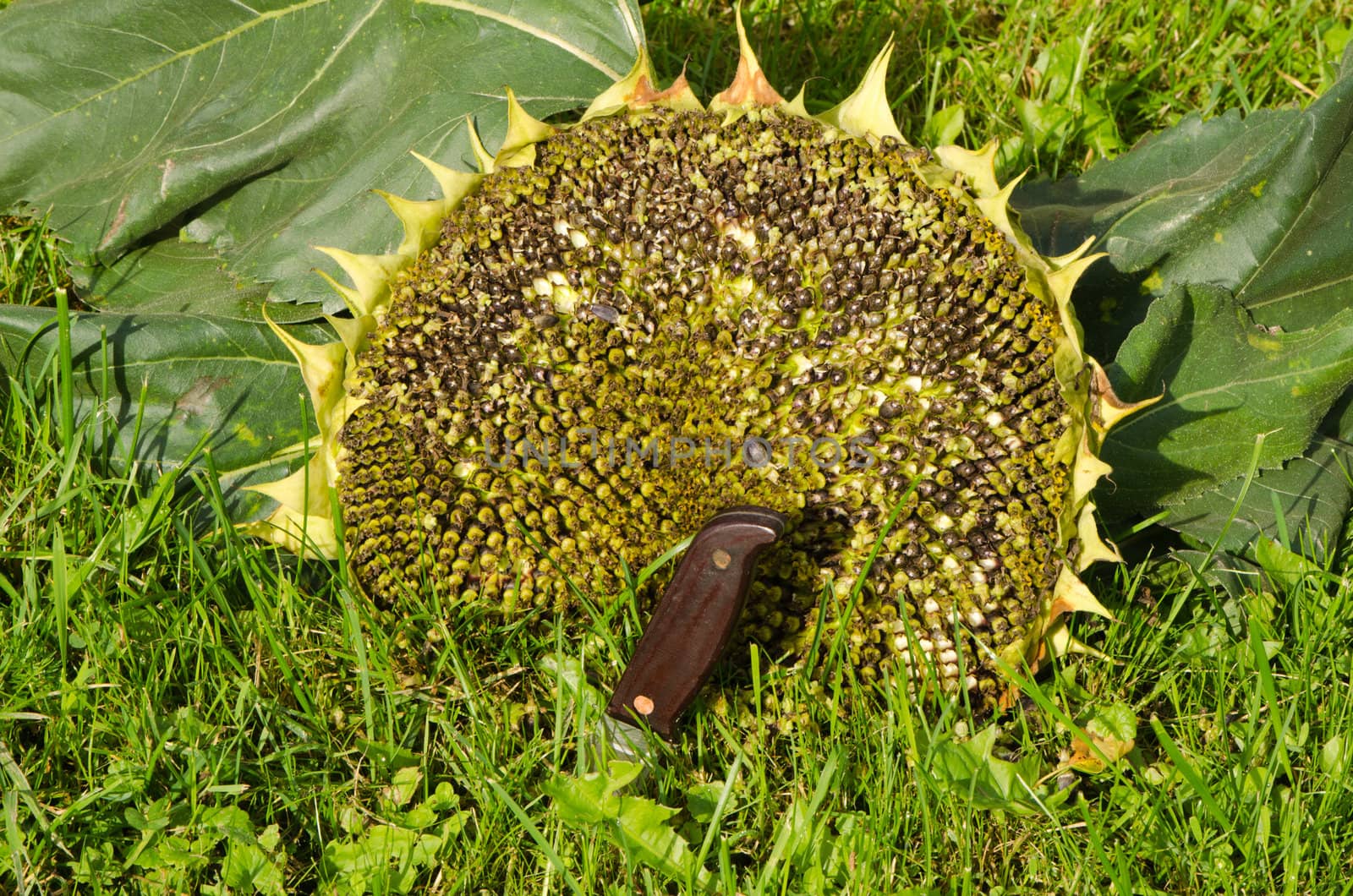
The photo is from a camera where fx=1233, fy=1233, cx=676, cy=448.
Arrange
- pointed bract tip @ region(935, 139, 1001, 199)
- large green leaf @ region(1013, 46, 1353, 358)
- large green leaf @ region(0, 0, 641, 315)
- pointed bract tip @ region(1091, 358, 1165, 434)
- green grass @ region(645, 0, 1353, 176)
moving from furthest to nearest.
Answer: green grass @ region(645, 0, 1353, 176) → large green leaf @ region(0, 0, 641, 315) → large green leaf @ region(1013, 46, 1353, 358) → pointed bract tip @ region(935, 139, 1001, 199) → pointed bract tip @ region(1091, 358, 1165, 434)

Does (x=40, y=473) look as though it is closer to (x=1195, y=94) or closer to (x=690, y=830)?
(x=690, y=830)

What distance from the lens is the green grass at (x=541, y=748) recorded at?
206cm

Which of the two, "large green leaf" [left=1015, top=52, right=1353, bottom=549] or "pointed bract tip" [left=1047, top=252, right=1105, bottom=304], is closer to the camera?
"pointed bract tip" [left=1047, top=252, right=1105, bottom=304]

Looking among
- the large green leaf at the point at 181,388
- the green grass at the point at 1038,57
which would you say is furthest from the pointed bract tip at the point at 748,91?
the green grass at the point at 1038,57

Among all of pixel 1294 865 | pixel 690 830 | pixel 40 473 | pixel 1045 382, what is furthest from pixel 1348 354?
pixel 40 473

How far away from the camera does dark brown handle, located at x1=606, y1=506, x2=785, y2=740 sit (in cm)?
194

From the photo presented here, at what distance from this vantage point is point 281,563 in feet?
8.27

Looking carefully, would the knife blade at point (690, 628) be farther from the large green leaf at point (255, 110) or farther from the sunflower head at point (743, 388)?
the large green leaf at point (255, 110)

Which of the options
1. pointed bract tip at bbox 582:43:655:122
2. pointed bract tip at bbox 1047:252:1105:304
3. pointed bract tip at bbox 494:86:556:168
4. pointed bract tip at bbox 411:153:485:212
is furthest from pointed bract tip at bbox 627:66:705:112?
pointed bract tip at bbox 1047:252:1105:304

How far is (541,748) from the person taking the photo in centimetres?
225

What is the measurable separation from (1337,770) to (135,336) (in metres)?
2.56

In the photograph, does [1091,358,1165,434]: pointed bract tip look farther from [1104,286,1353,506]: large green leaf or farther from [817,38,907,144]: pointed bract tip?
[817,38,907,144]: pointed bract tip

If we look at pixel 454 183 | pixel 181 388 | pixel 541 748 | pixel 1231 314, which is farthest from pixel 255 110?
pixel 1231 314

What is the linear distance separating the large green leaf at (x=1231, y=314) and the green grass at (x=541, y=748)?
0.64 ft
